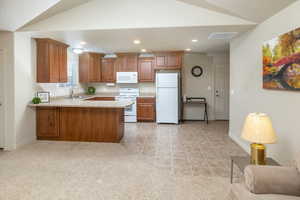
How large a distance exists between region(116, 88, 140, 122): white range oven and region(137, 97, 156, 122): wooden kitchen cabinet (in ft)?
0.54

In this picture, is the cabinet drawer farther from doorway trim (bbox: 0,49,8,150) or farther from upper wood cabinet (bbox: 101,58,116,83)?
doorway trim (bbox: 0,49,8,150)

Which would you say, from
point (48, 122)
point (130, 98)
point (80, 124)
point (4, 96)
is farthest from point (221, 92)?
point (4, 96)

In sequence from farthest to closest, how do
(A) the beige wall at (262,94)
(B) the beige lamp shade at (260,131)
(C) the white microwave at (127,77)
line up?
(C) the white microwave at (127,77) → (A) the beige wall at (262,94) → (B) the beige lamp shade at (260,131)

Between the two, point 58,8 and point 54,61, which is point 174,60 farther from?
point 58,8

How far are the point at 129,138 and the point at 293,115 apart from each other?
328 centimetres

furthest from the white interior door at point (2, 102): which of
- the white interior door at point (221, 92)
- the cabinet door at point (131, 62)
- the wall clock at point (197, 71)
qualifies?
the white interior door at point (221, 92)

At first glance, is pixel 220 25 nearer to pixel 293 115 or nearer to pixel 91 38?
pixel 293 115

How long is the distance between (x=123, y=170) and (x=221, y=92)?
5145 mm

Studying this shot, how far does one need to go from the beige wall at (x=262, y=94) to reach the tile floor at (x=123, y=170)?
755 millimetres

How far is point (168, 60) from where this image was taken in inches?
261

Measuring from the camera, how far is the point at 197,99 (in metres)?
7.10

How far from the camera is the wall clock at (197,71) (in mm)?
7059

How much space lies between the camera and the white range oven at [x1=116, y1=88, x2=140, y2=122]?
6.68 meters

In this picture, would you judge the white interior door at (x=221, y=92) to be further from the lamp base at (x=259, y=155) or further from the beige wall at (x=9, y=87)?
the beige wall at (x=9, y=87)
